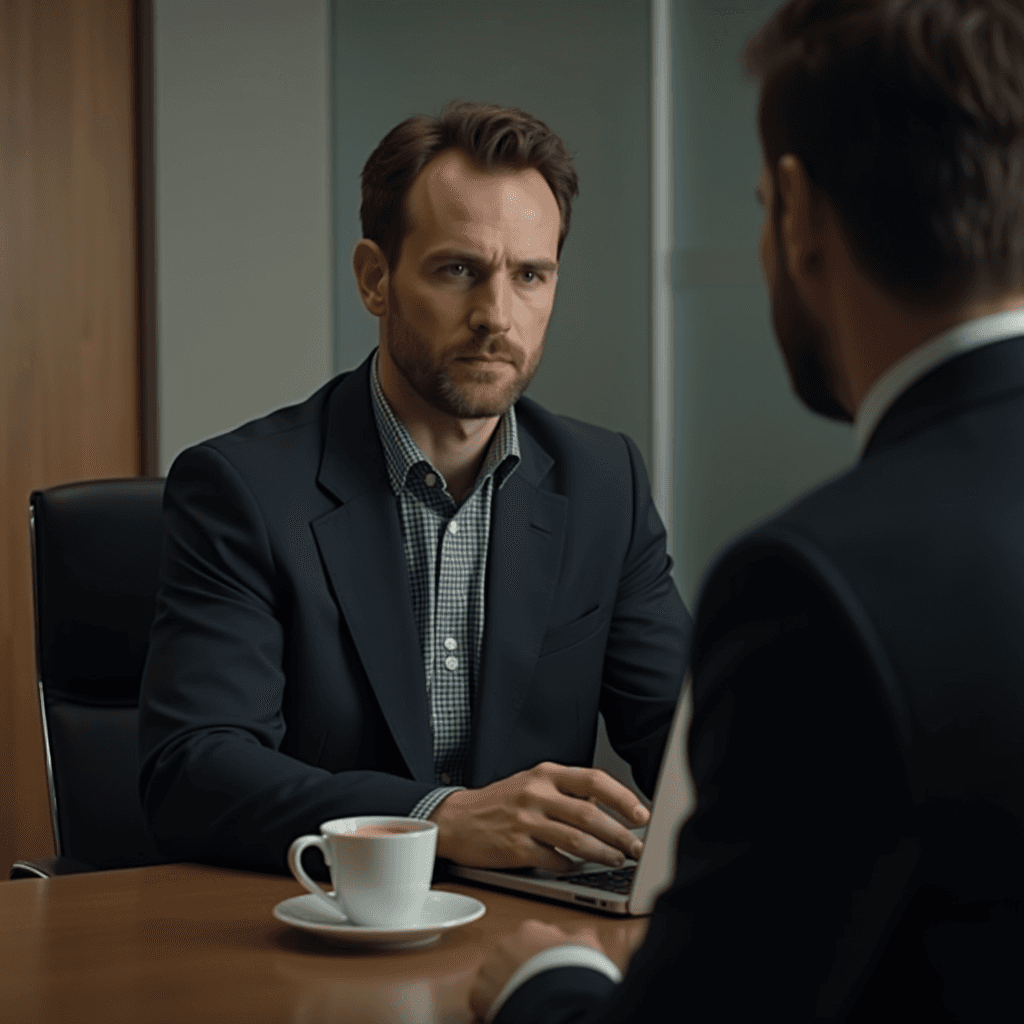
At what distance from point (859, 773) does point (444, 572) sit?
126 centimetres

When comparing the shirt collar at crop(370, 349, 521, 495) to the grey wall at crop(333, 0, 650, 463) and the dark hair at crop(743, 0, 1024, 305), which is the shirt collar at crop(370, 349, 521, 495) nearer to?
the dark hair at crop(743, 0, 1024, 305)

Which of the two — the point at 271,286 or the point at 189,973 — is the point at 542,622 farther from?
the point at 271,286

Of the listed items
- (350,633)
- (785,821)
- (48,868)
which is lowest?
(48,868)

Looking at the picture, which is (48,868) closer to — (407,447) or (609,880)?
(407,447)

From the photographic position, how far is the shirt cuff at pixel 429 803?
1394mm

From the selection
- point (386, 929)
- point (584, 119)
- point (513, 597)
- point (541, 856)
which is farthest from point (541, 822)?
point (584, 119)

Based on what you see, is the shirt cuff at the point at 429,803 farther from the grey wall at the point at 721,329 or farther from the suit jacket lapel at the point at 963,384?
the grey wall at the point at 721,329

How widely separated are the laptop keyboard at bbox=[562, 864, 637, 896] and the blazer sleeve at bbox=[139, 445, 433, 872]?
0.19 m

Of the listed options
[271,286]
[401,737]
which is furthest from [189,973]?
[271,286]

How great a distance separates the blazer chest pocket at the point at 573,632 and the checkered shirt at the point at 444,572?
93mm

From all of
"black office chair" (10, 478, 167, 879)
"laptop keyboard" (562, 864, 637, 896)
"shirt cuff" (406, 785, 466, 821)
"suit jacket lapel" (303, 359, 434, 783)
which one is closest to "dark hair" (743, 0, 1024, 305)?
"laptop keyboard" (562, 864, 637, 896)

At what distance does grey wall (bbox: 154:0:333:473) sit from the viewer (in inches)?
151

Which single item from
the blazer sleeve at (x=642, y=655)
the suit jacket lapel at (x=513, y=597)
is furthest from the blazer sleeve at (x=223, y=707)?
the blazer sleeve at (x=642, y=655)

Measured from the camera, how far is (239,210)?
3.94 meters
